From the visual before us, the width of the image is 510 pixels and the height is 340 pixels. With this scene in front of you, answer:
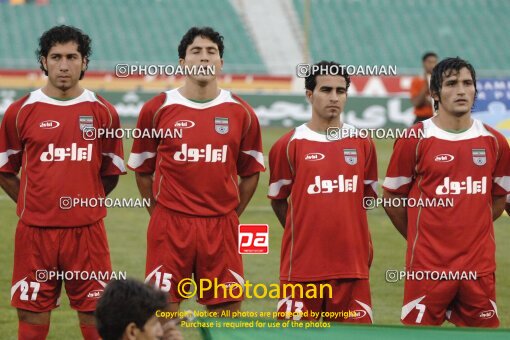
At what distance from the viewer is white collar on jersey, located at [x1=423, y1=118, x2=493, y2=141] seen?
6.25 m

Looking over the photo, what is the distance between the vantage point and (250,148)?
6770 mm

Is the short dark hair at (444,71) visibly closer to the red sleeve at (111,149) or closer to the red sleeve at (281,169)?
the red sleeve at (281,169)

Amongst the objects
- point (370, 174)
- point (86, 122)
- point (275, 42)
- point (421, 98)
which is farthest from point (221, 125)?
point (275, 42)

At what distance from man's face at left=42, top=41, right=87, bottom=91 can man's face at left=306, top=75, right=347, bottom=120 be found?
62.0 inches

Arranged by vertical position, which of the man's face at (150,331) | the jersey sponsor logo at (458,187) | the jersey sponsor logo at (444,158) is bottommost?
the man's face at (150,331)

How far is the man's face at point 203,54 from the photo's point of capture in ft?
21.7

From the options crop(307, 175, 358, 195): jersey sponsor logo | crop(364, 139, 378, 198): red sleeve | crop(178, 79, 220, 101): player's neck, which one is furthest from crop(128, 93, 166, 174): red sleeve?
crop(364, 139, 378, 198): red sleeve

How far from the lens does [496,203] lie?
256 inches

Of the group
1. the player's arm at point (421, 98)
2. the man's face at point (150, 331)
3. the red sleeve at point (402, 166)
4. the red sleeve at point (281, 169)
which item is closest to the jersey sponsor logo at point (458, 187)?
the red sleeve at point (402, 166)

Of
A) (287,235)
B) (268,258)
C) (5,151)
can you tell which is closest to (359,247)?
(287,235)

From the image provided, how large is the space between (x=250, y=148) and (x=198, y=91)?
541 mm

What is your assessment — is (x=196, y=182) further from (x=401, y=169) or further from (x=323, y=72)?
(x=401, y=169)

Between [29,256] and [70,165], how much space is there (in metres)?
0.65

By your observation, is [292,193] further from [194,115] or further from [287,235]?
[194,115]
